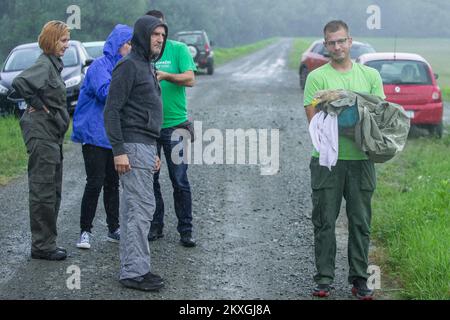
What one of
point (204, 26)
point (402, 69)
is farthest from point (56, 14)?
point (204, 26)

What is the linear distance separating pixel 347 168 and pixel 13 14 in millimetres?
40980

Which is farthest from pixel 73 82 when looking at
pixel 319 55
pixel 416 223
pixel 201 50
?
pixel 201 50

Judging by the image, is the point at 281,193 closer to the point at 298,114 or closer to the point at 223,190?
the point at 223,190

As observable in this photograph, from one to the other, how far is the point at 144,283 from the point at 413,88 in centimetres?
981

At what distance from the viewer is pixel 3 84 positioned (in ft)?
53.7

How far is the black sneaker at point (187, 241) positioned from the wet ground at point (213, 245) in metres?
0.07

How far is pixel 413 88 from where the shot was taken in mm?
14336

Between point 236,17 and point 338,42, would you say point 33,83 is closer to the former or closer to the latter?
point 338,42

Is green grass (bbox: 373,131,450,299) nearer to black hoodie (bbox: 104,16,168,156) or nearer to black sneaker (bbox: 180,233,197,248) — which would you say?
black sneaker (bbox: 180,233,197,248)

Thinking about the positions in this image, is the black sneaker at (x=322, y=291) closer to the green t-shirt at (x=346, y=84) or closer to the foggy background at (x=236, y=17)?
the green t-shirt at (x=346, y=84)

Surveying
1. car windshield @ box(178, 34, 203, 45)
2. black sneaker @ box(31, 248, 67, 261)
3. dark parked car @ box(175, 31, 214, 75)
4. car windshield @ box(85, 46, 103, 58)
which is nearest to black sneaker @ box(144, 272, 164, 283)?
black sneaker @ box(31, 248, 67, 261)

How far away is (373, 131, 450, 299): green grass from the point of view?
5746mm

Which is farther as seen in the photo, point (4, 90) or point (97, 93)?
point (4, 90)
